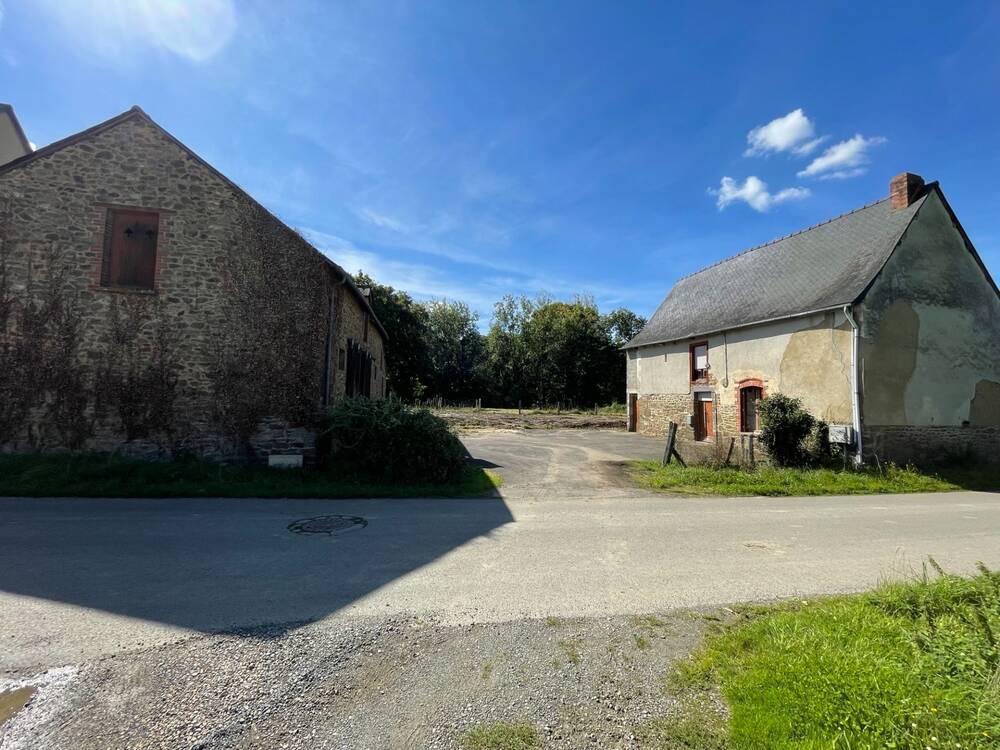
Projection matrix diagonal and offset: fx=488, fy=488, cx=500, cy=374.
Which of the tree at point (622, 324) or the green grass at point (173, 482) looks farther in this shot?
the tree at point (622, 324)

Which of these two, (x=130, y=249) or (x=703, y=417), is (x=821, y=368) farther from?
(x=130, y=249)

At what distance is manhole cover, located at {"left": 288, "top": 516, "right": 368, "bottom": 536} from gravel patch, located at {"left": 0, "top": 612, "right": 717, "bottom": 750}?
2890 millimetres

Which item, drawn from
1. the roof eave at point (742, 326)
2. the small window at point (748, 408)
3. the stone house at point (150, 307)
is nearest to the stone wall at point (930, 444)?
the roof eave at point (742, 326)

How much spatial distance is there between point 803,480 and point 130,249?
16927mm

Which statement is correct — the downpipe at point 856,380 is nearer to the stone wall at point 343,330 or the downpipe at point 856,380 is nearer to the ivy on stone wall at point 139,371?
the stone wall at point 343,330

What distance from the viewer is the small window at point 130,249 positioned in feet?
36.5

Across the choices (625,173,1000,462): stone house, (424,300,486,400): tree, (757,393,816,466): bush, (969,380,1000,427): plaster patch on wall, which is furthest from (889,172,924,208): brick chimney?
(424,300,486,400): tree

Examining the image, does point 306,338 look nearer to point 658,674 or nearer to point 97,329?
point 97,329

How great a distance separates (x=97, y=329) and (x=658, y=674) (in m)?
12.9

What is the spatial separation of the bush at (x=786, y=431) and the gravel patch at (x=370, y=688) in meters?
12.2

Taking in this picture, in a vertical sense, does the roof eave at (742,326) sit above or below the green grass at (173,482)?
above

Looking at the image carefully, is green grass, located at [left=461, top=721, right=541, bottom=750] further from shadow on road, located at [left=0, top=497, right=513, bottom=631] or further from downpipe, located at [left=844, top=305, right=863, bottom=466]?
downpipe, located at [left=844, top=305, right=863, bottom=466]

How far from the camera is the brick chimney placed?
15.8 m

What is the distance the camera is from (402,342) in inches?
1651
